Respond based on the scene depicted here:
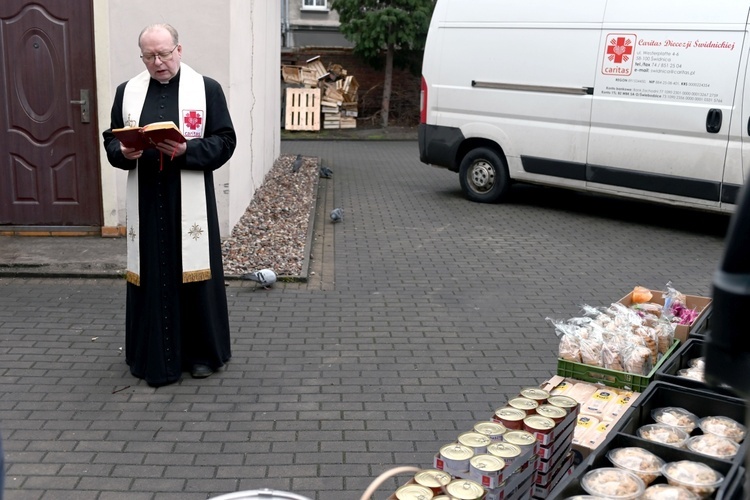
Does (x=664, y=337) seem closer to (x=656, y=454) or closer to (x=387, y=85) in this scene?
(x=656, y=454)

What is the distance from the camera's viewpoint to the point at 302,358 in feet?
18.4

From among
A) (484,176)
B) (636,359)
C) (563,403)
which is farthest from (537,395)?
(484,176)

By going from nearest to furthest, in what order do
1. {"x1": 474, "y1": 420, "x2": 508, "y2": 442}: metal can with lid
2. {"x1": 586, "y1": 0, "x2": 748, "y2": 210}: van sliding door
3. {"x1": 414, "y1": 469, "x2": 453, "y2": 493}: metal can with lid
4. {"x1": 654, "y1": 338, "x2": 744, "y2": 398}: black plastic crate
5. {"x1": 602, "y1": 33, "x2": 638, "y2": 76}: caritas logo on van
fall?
{"x1": 414, "y1": 469, "x2": 453, "y2": 493}: metal can with lid → {"x1": 474, "y1": 420, "x2": 508, "y2": 442}: metal can with lid → {"x1": 654, "y1": 338, "x2": 744, "y2": 398}: black plastic crate → {"x1": 586, "y1": 0, "x2": 748, "y2": 210}: van sliding door → {"x1": 602, "y1": 33, "x2": 638, "y2": 76}: caritas logo on van

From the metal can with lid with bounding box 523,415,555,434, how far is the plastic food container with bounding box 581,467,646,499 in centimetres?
36

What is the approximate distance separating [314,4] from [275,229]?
22.4 m

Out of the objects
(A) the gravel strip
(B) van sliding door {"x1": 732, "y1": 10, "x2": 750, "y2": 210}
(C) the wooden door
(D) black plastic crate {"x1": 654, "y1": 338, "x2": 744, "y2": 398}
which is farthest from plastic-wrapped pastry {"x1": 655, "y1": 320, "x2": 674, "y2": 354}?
(C) the wooden door

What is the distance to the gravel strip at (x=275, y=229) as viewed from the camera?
25.7 ft

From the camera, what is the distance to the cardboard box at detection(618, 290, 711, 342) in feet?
14.2

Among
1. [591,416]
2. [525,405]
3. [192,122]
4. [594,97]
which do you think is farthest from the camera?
[594,97]

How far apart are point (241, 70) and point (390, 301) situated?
3783mm

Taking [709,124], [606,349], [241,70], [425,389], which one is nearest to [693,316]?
[606,349]

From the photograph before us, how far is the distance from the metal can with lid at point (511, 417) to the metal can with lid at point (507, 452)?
209 mm

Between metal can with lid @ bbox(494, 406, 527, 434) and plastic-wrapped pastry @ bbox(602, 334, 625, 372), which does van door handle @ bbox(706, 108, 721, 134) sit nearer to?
plastic-wrapped pastry @ bbox(602, 334, 625, 372)

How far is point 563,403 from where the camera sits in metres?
3.41
